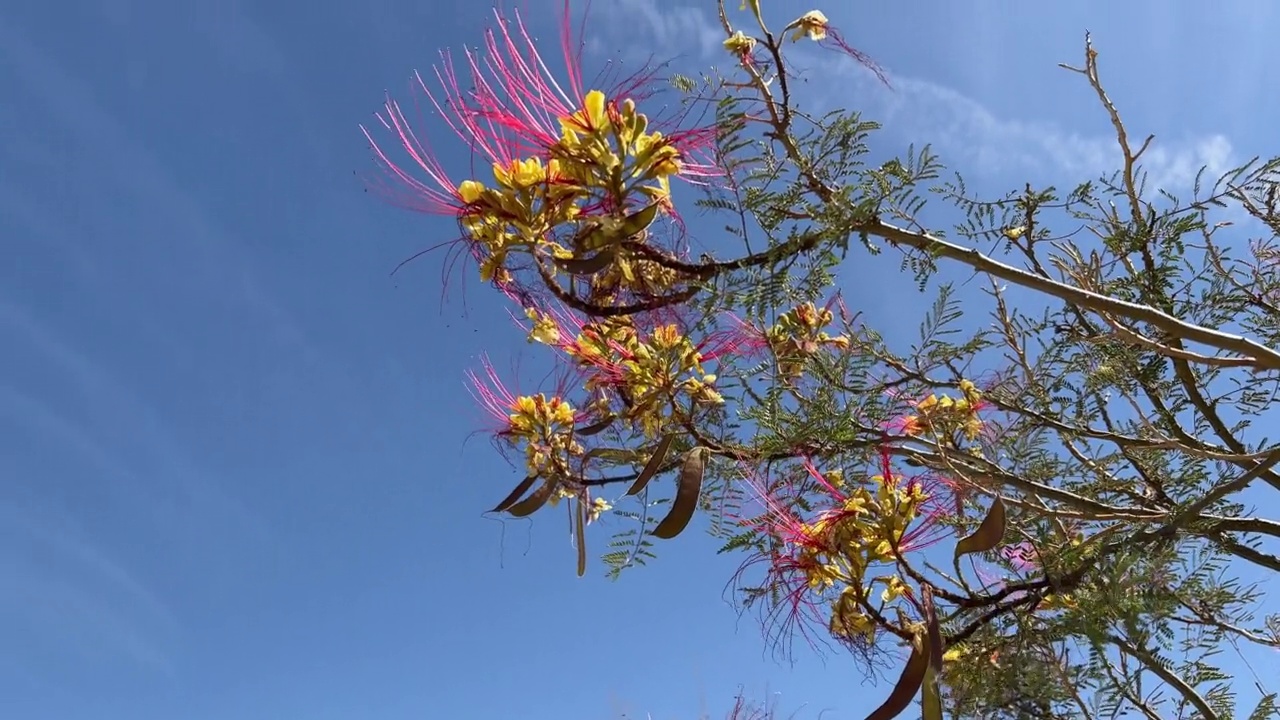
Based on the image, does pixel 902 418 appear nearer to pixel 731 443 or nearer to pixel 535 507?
pixel 731 443

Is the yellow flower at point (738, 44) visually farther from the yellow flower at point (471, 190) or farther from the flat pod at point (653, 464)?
the flat pod at point (653, 464)

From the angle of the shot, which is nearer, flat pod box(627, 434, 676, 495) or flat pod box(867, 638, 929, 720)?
flat pod box(867, 638, 929, 720)

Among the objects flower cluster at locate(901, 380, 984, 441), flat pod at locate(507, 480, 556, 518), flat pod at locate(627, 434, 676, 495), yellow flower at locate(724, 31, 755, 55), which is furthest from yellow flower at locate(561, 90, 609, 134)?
flower cluster at locate(901, 380, 984, 441)

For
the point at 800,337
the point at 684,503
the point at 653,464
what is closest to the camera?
the point at 684,503

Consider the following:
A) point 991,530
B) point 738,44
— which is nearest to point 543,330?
point 738,44

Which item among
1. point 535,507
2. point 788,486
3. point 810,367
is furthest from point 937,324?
point 535,507

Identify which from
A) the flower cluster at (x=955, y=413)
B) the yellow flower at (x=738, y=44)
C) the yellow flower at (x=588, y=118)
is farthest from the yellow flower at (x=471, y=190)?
the flower cluster at (x=955, y=413)

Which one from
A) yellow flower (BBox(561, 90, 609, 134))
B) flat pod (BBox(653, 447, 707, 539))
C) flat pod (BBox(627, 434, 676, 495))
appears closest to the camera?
yellow flower (BBox(561, 90, 609, 134))

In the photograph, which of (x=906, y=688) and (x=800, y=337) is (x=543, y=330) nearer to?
(x=800, y=337)

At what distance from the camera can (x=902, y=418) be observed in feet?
9.93

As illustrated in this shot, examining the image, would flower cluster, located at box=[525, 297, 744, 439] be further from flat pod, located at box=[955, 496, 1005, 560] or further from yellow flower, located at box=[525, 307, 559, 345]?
flat pod, located at box=[955, 496, 1005, 560]

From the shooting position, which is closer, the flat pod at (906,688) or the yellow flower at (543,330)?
the flat pod at (906,688)

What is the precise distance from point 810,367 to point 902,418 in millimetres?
545

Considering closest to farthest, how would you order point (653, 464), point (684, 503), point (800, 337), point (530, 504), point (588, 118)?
point (588, 118)
point (684, 503)
point (653, 464)
point (530, 504)
point (800, 337)
